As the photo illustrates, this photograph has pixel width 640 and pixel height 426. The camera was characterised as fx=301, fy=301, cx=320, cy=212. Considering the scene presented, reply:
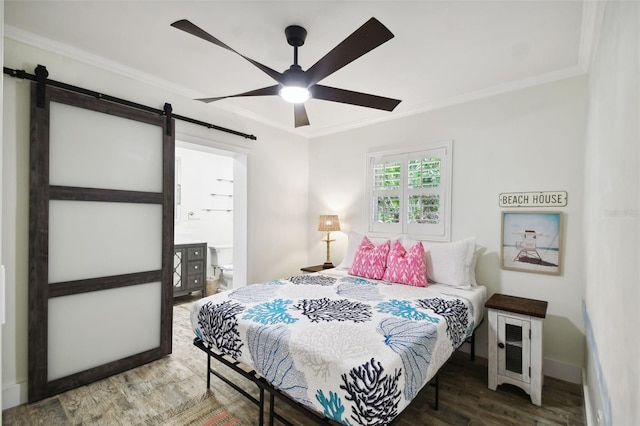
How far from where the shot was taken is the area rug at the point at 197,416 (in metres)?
2.05

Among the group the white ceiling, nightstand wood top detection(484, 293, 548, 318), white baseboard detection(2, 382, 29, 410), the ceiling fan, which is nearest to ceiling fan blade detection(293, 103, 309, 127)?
the ceiling fan

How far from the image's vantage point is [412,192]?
11.7ft

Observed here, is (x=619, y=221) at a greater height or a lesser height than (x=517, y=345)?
greater

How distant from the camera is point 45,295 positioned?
230 cm

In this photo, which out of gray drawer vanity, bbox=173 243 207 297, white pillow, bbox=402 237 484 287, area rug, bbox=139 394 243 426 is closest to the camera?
area rug, bbox=139 394 243 426

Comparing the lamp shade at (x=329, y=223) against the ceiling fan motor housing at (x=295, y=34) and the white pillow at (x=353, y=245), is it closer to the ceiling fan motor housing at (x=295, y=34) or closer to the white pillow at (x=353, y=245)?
the white pillow at (x=353, y=245)

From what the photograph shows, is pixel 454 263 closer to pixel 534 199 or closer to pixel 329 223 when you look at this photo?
pixel 534 199

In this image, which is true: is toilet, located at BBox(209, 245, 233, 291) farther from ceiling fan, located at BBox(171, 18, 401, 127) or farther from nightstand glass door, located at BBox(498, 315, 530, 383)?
nightstand glass door, located at BBox(498, 315, 530, 383)

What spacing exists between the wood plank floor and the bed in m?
0.39

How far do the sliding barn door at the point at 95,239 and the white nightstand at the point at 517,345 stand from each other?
9.82ft

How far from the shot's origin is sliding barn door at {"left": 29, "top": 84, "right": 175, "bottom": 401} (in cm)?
228

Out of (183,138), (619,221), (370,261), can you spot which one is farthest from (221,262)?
(619,221)

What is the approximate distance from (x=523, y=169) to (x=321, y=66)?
86.8 inches

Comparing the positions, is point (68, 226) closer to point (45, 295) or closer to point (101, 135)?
point (45, 295)
